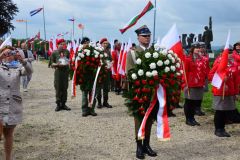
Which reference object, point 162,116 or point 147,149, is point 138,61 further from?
point 147,149

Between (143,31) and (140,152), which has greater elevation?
(143,31)

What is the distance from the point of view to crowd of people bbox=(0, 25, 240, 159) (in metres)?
5.29

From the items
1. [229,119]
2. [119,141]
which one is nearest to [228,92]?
[229,119]

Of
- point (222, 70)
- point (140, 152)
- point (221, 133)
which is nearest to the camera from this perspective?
point (140, 152)

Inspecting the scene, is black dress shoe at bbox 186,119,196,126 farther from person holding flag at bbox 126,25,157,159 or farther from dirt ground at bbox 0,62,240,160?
person holding flag at bbox 126,25,157,159

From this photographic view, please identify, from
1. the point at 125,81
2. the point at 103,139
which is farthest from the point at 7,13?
the point at 125,81

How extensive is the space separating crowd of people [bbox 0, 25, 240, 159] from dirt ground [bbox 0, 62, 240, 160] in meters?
0.35

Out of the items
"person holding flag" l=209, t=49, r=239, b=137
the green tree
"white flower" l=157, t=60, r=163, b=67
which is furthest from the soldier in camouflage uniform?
the green tree

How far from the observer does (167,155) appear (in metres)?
6.42

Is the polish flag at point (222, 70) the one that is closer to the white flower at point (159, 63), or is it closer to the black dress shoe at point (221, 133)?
the black dress shoe at point (221, 133)

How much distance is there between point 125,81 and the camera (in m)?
6.48

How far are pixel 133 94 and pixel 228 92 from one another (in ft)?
8.05

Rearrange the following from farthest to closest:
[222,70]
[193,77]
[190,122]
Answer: [190,122], [193,77], [222,70]

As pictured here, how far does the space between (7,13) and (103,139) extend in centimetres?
4398
